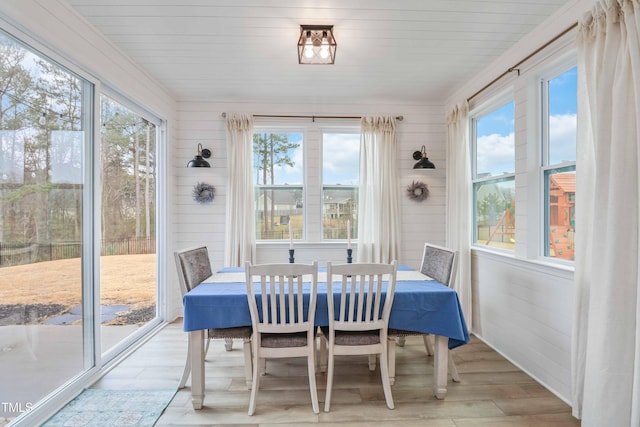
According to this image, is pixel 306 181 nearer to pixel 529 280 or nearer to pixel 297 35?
pixel 297 35

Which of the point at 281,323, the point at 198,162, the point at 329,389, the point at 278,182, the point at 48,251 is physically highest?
the point at 198,162

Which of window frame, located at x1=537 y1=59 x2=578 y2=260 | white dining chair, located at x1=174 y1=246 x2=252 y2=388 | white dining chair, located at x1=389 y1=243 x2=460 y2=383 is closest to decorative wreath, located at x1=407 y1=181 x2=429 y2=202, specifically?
white dining chair, located at x1=389 y1=243 x2=460 y2=383

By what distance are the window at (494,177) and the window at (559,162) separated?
352mm

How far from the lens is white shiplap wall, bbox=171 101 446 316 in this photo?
378 centimetres

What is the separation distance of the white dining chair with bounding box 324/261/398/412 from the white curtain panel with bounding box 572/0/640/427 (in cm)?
108

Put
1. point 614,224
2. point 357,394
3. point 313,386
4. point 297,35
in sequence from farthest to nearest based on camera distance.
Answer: point 297,35 < point 357,394 < point 313,386 < point 614,224

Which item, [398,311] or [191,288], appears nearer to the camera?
[398,311]

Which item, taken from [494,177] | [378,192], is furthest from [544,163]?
[378,192]

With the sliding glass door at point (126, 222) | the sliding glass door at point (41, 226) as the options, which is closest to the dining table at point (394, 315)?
the sliding glass door at point (41, 226)

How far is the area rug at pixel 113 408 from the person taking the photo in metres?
1.90

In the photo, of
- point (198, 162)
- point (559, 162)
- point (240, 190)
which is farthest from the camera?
point (240, 190)

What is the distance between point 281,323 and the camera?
1986 mm

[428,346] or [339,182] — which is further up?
[339,182]

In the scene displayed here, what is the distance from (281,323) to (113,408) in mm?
1246
